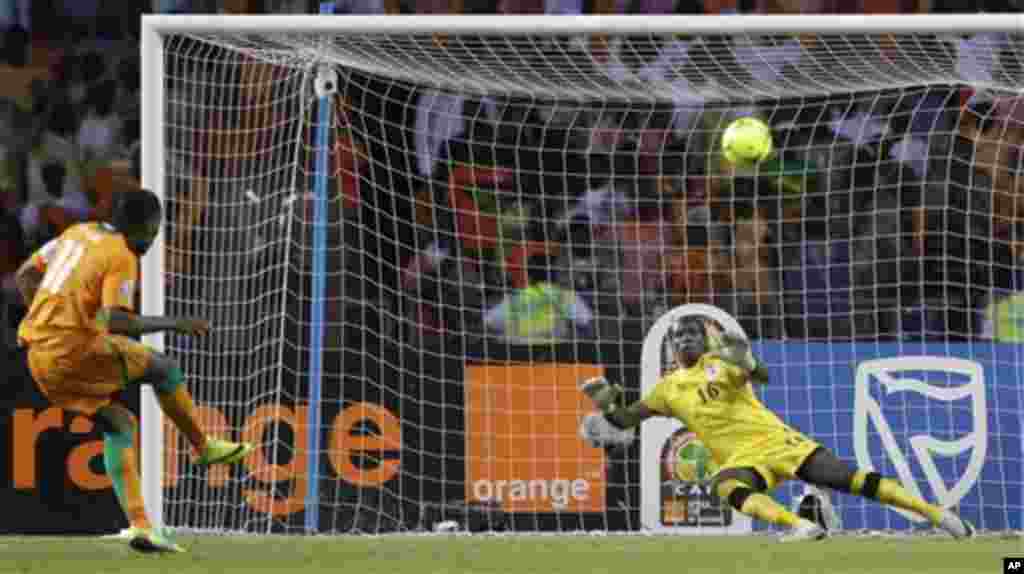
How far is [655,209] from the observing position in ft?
47.7

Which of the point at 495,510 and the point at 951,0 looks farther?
the point at 951,0

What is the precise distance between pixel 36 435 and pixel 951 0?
308 inches

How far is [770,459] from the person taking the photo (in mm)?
11094

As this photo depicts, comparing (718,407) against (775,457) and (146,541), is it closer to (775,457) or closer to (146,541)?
(775,457)

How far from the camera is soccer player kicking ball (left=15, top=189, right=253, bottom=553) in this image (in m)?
9.20

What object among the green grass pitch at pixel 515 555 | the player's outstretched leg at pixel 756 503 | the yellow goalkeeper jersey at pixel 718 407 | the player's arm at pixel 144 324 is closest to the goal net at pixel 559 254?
the green grass pitch at pixel 515 555

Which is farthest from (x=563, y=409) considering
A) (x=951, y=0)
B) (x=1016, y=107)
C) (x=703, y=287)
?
(x=951, y=0)

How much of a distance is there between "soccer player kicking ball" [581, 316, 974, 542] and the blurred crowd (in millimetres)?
1756

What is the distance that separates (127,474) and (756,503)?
3.18 meters

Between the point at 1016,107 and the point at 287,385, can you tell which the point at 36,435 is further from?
the point at 1016,107

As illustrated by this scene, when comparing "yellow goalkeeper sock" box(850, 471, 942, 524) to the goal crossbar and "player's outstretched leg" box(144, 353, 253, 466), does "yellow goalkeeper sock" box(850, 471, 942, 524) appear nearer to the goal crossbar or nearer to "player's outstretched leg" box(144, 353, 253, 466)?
the goal crossbar

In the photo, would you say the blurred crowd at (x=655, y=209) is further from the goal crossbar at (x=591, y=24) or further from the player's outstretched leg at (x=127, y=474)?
→ the player's outstretched leg at (x=127, y=474)

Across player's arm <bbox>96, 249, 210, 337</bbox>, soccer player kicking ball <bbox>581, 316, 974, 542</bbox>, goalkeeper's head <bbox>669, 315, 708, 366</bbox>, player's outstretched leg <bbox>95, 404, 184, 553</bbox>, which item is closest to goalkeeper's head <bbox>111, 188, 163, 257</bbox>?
player's arm <bbox>96, 249, 210, 337</bbox>

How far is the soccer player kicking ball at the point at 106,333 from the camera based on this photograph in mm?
9203
